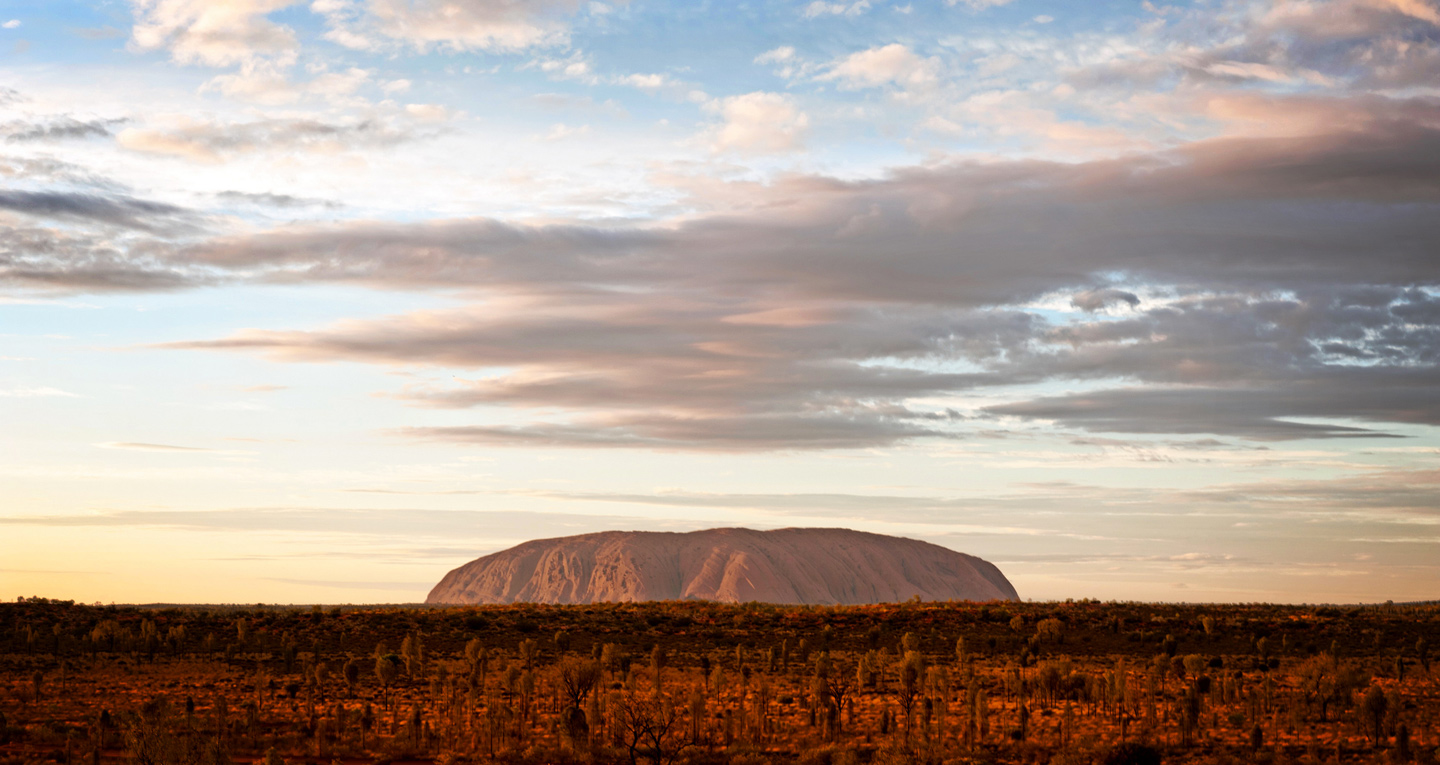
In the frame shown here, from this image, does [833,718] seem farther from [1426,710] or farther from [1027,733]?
[1426,710]

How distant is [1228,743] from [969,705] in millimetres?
8261

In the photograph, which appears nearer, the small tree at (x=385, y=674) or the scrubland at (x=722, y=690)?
the scrubland at (x=722, y=690)

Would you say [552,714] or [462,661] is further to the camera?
[462,661]

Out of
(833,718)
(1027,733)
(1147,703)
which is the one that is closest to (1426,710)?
(1147,703)

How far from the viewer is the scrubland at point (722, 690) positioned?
33938mm

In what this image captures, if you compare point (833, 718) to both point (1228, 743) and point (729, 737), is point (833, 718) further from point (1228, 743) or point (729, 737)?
point (1228, 743)

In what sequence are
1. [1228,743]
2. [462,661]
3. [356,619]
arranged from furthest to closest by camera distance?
[356,619] → [462,661] → [1228,743]

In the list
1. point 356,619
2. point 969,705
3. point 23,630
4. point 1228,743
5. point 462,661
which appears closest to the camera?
point 1228,743

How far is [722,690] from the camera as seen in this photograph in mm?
45875

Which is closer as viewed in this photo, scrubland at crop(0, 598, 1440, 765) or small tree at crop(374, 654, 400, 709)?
scrubland at crop(0, 598, 1440, 765)

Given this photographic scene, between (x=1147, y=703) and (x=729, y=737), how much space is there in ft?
53.0

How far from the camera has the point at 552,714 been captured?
41156 millimetres

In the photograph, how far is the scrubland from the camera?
1336 inches

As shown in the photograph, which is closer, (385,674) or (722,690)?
(722,690)
